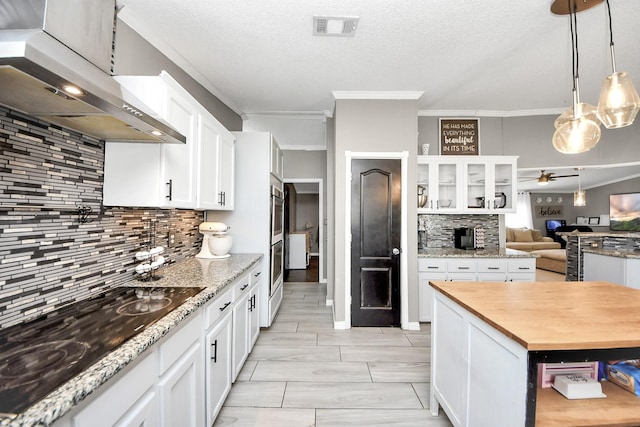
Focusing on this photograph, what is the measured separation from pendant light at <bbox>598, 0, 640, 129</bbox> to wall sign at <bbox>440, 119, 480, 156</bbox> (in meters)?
2.28

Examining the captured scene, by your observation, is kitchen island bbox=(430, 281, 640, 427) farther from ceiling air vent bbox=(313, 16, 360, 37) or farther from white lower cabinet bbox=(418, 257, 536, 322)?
ceiling air vent bbox=(313, 16, 360, 37)

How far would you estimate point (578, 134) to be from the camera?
189 cm

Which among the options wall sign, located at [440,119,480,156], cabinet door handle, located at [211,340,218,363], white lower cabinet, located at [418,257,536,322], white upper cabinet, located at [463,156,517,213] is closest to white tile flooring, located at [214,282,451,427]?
cabinet door handle, located at [211,340,218,363]

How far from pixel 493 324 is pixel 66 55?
2014 millimetres

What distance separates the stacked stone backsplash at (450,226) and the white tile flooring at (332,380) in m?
1.27

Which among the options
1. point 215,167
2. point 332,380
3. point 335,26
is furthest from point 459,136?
point 332,380

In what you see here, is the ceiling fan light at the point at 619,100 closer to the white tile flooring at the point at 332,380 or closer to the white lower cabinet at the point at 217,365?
the white tile flooring at the point at 332,380

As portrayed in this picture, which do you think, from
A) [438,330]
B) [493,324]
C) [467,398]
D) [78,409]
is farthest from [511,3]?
[78,409]

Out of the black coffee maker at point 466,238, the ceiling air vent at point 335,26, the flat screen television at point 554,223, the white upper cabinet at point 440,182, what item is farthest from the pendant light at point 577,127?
the flat screen television at point 554,223

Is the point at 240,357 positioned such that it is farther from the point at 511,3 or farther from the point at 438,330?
the point at 511,3

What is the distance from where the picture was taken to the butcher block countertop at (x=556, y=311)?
42.0 inches

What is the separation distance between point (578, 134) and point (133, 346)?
2777mm

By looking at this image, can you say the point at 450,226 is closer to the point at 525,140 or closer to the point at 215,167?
the point at 525,140

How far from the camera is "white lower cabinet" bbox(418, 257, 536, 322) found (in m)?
3.37
